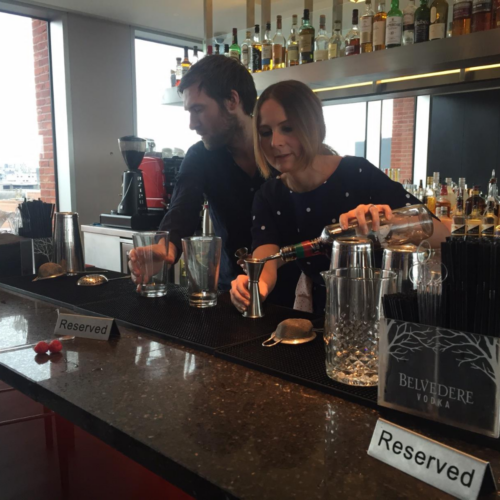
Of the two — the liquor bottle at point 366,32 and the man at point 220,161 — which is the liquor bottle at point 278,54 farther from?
the man at point 220,161

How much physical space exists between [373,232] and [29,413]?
92 centimetres

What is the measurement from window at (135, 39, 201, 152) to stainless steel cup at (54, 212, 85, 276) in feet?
10.8

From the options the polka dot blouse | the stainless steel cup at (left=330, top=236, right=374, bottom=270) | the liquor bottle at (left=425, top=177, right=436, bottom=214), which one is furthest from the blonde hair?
the liquor bottle at (left=425, top=177, right=436, bottom=214)

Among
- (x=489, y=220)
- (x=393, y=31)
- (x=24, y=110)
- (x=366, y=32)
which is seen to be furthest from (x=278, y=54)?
(x=24, y=110)

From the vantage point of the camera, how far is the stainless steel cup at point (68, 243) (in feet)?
5.59

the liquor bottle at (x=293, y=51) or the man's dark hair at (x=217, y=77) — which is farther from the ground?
the liquor bottle at (x=293, y=51)

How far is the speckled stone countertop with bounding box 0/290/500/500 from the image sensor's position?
549 millimetres

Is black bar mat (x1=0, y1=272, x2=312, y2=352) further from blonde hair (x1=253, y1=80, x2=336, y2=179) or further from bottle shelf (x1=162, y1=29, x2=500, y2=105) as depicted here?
bottle shelf (x1=162, y1=29, x2=500, y2=105)

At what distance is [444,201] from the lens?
3273 mm

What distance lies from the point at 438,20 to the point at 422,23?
0.08 m

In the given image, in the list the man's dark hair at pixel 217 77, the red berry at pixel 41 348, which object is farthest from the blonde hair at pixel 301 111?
the red berry at pixel 41 348

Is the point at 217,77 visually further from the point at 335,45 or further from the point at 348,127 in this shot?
the point at 348,127

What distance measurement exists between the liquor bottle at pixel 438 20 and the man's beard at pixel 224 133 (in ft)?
3.50

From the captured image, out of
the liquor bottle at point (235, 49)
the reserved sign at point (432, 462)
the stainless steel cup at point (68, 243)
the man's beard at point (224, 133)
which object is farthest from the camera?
the liquor bottle at point (235, 49)
